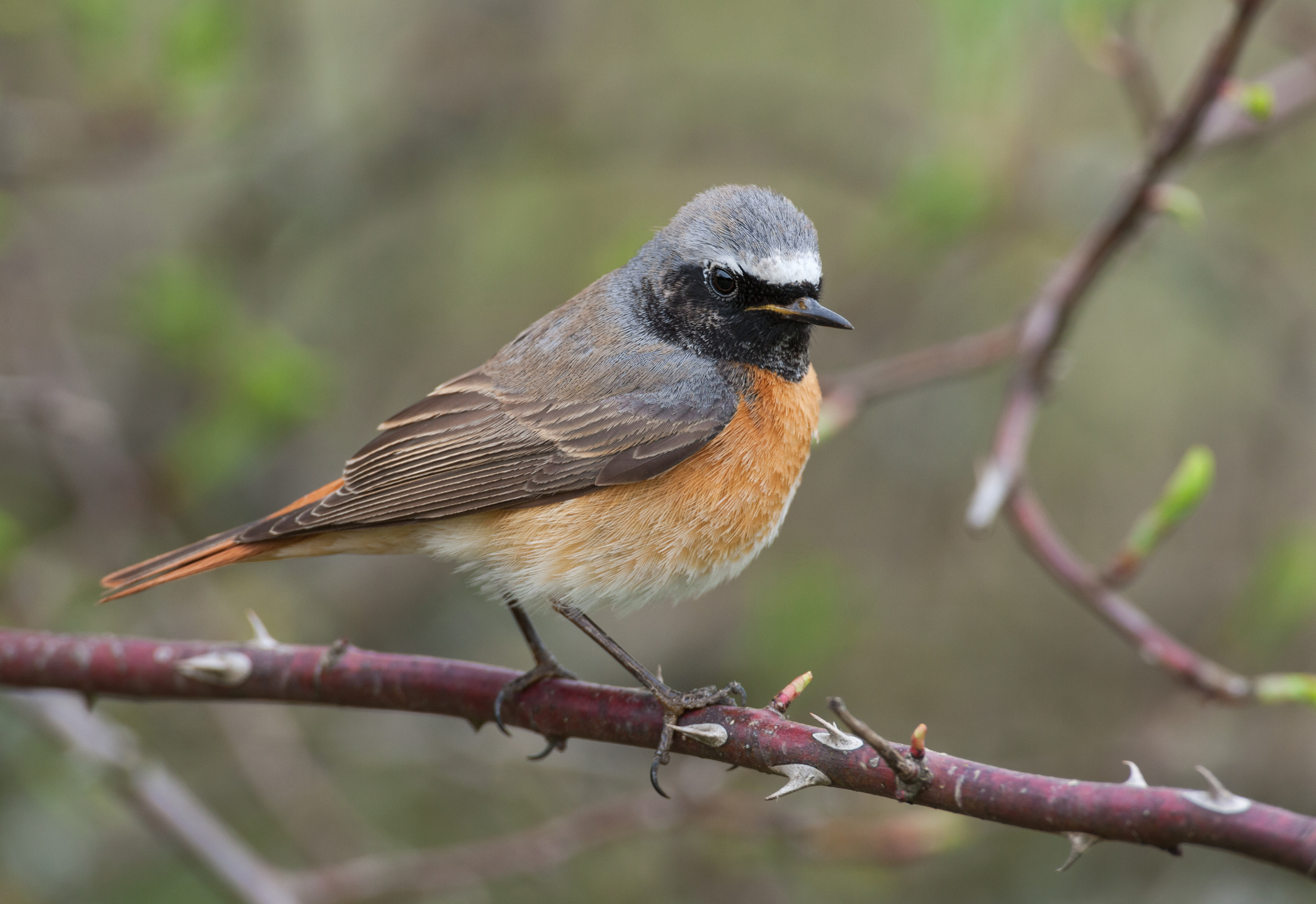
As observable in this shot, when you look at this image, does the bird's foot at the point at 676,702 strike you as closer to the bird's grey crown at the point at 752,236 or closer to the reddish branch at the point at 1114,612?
the reddish branch at the point at 1114,612

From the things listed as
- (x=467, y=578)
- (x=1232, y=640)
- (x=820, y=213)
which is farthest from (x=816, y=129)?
(x=467, y=578)

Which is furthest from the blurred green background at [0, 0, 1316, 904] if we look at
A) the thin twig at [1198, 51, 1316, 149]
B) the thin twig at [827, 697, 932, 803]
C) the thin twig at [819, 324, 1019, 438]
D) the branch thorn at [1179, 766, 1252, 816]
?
the branch thorn at [1179, 766, 1252, 816]

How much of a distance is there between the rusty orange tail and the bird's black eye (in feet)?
5.15

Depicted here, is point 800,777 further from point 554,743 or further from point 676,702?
point 554,743

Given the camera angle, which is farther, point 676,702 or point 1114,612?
point 1114,612

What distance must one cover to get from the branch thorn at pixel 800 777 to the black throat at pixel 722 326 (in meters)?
1.77

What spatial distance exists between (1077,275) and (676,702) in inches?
78.0

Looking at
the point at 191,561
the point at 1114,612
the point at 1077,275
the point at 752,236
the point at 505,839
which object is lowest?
the point at 505,839

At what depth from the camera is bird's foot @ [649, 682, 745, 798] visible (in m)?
3.18

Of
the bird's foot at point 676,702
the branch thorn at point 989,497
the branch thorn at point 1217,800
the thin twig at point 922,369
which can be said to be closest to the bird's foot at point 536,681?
the bird's foot at point 676,702

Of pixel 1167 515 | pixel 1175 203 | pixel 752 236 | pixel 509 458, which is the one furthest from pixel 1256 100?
pixel 509 458

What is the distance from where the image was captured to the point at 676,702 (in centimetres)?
333

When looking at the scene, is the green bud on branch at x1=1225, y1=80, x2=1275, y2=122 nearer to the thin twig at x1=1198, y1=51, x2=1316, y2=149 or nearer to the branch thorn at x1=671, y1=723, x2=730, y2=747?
the thin twig at x1=1198, y1=51, x2=1316, y2=149

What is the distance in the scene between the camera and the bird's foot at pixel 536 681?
11.2 feet
